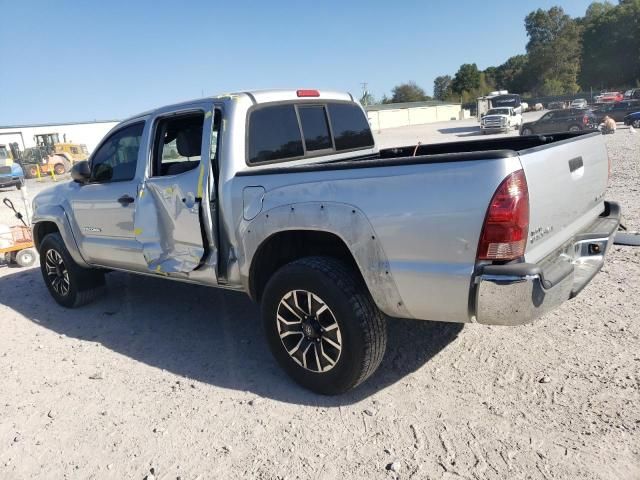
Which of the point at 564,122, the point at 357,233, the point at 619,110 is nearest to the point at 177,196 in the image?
the point at 357,233

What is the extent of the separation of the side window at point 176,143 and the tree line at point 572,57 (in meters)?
85.2

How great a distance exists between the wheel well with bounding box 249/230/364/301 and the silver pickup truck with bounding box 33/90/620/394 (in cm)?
1

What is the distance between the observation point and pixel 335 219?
2.94 m

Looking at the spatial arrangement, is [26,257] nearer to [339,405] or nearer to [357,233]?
[339,405]

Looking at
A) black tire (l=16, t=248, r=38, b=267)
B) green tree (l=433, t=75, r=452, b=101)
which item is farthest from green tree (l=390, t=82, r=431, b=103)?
black tire (l=16, t=248, r=38, b=267)

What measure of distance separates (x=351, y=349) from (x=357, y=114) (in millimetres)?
2674

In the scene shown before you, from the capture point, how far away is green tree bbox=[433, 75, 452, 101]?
4405 inches

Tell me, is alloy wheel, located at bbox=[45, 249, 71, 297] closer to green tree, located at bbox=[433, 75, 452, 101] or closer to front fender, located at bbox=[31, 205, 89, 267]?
front fender, located at bbox=[31, 205, 89, 267]

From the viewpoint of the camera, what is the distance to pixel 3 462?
295cm

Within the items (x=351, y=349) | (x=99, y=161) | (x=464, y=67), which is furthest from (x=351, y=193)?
(x=464, y=67)

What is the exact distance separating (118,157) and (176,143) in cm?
79

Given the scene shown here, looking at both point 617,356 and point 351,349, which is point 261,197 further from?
point 617,356

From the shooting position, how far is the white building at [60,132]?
45.8m

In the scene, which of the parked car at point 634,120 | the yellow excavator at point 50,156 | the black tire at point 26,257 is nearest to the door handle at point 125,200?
the black tire at point 26,257
